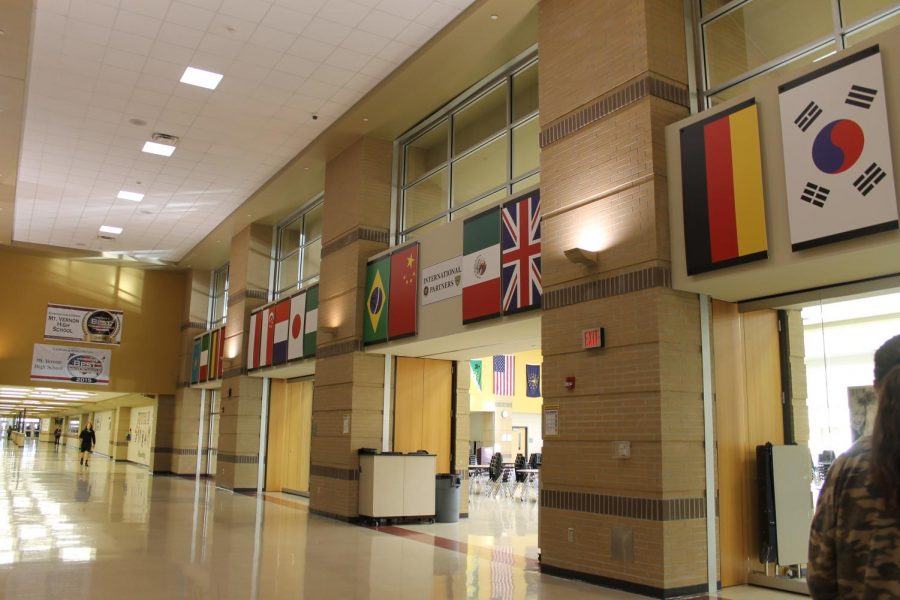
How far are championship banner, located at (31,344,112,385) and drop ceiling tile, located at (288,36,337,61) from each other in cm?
1608

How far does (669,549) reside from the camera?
6324mm

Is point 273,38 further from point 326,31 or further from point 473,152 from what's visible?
point 473,152

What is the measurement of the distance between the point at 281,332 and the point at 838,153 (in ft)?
40.6

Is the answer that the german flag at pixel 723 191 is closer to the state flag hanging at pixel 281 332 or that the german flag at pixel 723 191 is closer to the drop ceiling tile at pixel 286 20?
the drop ceiling tile at pixel 286 20

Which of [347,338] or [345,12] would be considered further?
[347,338]

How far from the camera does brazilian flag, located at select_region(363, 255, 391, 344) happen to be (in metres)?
11.9

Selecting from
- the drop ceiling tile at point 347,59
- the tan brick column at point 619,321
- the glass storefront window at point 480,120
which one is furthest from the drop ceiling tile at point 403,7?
the glass storefront window at point 480,120

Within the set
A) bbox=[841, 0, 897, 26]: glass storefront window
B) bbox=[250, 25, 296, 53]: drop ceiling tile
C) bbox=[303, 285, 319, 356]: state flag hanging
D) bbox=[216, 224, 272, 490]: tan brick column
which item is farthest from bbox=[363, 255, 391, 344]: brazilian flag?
bbox=[841, 0, 897, 26]: glass storefront window

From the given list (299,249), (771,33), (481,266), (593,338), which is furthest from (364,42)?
(299,249)

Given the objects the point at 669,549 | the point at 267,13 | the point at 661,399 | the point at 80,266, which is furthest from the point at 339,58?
the point at 80,266

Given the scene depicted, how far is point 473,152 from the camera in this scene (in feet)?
36.3

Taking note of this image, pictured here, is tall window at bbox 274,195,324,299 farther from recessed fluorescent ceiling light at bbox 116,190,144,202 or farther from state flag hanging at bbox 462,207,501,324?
state flag hanging at bbox 462,207,501,324

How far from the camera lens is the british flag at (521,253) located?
341 inches

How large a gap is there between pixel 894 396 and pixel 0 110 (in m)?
13.4
